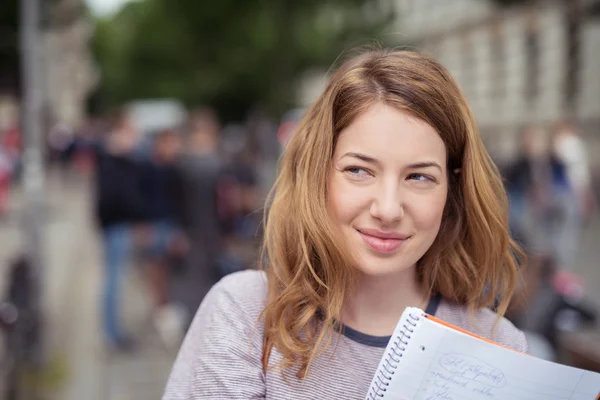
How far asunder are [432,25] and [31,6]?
2906 cm

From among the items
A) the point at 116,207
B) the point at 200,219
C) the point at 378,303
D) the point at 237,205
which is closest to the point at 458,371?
the point at 378,303

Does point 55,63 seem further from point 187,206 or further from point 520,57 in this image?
point 187,206

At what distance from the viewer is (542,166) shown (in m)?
9.15

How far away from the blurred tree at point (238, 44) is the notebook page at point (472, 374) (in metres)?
8.11

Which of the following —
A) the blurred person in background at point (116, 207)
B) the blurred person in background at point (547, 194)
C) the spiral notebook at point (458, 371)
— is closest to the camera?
the spiral notebook at point (458, 371)

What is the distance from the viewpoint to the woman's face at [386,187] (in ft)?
5.03

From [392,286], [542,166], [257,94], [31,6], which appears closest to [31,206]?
[31,6]

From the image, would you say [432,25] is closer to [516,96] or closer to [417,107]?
[516,96]

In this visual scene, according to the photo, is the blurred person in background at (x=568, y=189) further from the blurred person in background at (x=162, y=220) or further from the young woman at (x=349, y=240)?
the young woman at (x=349, y=240)

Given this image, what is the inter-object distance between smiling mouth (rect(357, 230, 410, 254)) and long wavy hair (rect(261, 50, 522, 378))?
56mm

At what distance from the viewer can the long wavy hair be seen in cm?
157

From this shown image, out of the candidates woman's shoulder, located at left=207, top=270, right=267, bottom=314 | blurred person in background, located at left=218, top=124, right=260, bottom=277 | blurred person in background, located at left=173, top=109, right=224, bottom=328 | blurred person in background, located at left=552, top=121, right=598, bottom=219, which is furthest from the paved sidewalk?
blurred person in background, located at left=552, top=121, right=598, bottom=219

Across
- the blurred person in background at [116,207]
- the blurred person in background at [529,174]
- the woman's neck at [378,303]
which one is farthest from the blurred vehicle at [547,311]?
the blurred person in background at [529,174]

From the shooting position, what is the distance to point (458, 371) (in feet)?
4.69
